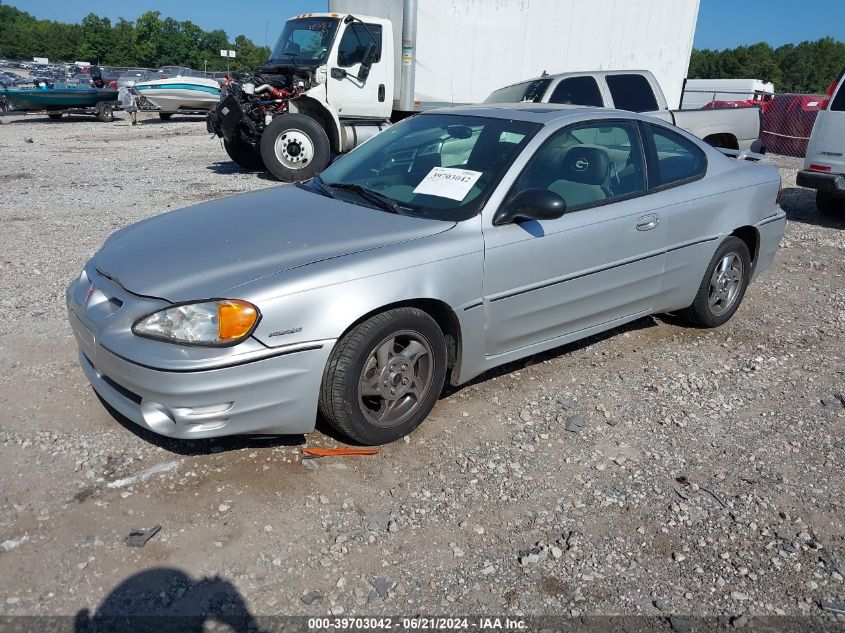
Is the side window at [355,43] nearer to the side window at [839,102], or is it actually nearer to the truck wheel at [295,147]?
the truck wheel at [295,147]

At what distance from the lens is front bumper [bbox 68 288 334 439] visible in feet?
9.59

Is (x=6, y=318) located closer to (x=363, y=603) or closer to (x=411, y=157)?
(x=411, y=157)

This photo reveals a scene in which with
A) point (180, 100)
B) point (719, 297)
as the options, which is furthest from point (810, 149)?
point (180, 100)

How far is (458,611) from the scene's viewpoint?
8.30ft

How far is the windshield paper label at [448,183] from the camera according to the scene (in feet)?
12.4

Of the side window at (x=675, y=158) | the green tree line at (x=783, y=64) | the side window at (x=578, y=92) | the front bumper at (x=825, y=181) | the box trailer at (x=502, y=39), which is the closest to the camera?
the side window at (x=675, y=158)

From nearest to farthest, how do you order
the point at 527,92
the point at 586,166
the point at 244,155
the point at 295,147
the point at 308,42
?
the point at 586,166 → the point at 527,92 → the point at 295,147 → the point at 308,42 → the point at 244,155

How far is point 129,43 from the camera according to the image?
104 meters

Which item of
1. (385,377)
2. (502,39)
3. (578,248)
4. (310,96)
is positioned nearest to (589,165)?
(578,248)

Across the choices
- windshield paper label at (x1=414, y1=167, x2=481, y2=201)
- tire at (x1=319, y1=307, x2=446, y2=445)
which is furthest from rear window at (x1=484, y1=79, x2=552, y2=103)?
tire at (x1=319, y1=307, x2=446, y2=445)

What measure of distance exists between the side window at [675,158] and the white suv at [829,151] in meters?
4.67

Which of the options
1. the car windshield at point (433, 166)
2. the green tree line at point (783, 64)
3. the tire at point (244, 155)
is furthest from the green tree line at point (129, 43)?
the car windshield at point (433, 166)

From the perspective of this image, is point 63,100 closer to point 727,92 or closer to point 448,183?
point 727,92

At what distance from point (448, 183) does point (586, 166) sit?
3.07 ft
